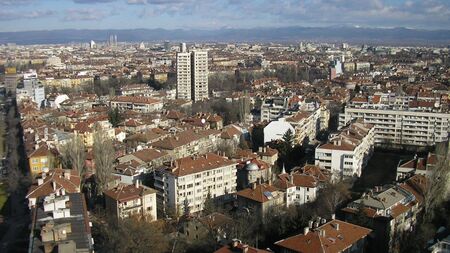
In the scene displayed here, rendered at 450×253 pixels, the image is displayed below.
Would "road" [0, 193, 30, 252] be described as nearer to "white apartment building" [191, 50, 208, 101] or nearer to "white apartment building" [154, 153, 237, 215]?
"white apartment building" [154, 153, 237, 215]

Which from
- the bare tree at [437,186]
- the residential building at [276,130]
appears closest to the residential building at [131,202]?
the bare tree at [437,186]

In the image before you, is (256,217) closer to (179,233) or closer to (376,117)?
(179,233)

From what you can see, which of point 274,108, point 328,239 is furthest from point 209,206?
point 274,108

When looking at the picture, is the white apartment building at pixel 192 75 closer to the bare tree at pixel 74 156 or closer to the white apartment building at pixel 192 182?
the bare tree at pixel 74 156

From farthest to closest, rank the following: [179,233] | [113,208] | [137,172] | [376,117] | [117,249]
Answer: [376,117] → [137,172] → [113,208] → [179,233] → [117,249]

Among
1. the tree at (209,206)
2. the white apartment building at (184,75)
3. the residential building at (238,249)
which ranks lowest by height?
the tree at (209,206)

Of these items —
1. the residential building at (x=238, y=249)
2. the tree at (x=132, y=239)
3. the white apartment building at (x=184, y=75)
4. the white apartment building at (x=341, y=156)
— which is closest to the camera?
the residential building at (x=238, y=249)

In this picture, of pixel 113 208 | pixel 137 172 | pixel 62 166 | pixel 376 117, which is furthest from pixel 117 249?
pixel 376 117
